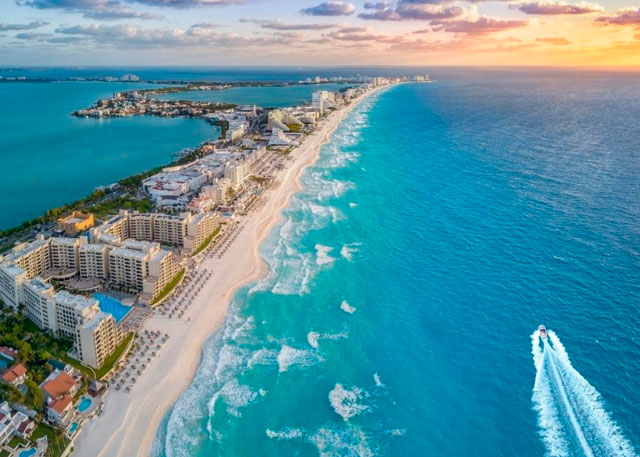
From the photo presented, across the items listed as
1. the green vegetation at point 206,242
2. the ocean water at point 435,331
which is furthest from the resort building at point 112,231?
the ocean water at point 435,331

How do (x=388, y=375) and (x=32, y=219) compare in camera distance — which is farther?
(x=32, y=219)

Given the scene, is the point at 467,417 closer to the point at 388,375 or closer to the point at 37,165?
the point at 388,375

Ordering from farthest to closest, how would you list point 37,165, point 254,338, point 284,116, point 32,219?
point 284,116 → point 37,165 → point 32,219 → point 254,338

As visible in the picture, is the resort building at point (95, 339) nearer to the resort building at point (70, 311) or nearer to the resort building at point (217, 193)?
the resort building at point (70, 311)

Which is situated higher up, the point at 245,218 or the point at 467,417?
the point at 245,218

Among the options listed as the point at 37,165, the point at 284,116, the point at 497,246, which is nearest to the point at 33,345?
the point at 497,246

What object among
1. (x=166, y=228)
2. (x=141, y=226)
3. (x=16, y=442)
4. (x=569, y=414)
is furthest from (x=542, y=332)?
(x=141, y=226)

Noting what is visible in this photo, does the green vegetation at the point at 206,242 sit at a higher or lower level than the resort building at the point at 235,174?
lower

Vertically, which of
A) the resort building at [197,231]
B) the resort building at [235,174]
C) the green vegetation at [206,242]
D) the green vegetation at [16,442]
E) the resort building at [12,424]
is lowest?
the green vegetation at [16,442]
